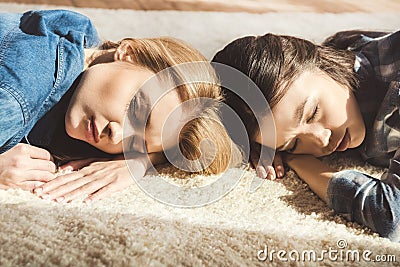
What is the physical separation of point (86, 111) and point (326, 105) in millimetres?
463

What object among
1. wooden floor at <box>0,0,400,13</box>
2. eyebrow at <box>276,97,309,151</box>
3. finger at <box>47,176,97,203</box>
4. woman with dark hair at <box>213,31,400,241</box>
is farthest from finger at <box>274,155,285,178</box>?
Result: wooden floor at <box>0,0,400,13</box>

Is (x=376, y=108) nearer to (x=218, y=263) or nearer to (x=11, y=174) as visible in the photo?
(x=218, y=263)

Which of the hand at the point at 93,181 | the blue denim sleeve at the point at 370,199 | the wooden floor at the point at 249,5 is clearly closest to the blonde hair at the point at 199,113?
the hand at the point at 93,181

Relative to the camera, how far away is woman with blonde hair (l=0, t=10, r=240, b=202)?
1012 millimetres

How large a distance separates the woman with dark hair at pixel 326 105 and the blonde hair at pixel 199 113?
0.05 m

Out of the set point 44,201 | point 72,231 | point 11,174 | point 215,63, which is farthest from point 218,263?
point 215,63

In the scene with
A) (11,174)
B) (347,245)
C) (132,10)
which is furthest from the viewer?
(132,10)

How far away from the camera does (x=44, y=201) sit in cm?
91

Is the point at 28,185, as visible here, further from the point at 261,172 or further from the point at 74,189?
the point at 261,172

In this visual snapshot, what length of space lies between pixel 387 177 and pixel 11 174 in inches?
26.3

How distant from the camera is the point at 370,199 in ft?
3.15

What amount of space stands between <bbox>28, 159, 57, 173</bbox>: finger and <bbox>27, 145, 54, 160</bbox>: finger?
0.05 feet

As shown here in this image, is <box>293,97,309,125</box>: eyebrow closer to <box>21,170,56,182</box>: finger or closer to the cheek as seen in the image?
the cheek

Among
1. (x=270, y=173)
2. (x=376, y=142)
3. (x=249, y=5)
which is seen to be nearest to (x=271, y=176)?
(x=270, y=173)
